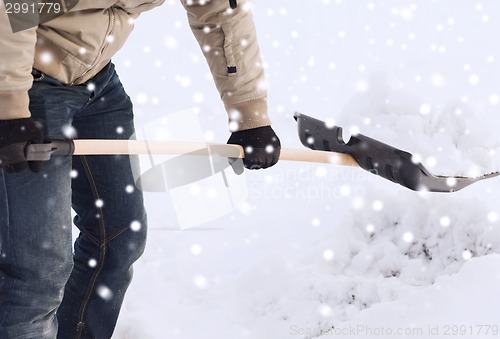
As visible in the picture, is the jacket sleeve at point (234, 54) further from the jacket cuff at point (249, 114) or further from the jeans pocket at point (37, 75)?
the jeans pocket at point (37, 75)

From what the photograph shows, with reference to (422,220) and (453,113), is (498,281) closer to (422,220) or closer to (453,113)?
(422,220)

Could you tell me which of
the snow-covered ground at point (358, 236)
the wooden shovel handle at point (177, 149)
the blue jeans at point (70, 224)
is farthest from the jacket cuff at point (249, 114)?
the snow-covered ground at point (358, 236)

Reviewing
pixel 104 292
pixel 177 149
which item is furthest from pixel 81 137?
pixel 104 292

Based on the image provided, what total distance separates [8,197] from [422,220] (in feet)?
7.21

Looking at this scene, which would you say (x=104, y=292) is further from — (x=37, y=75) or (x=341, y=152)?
(x=341, y=152)

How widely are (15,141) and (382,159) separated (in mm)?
1523

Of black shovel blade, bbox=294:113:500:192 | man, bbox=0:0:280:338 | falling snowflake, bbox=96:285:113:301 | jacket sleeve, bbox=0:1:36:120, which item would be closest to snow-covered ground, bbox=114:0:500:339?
black shovel blade, bbox=294:113:500:192

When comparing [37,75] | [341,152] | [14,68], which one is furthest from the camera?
[341,152]

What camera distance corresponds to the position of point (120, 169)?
2199 millimetres

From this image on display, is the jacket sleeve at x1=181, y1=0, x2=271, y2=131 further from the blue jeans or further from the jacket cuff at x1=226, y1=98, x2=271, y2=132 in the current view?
the blue jeans

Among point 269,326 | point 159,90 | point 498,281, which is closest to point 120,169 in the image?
point 269,326

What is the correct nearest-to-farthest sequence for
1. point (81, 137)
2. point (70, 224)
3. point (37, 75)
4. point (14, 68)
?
point (14, 68)
point (37, 75)
point (70, 224)
point (81, 137)

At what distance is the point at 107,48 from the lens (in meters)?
1.92

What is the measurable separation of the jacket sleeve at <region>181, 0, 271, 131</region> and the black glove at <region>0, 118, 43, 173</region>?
85 centimetres
